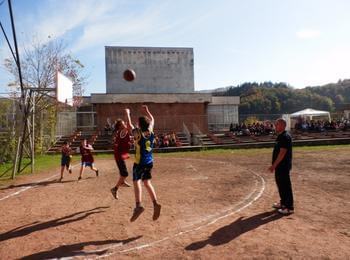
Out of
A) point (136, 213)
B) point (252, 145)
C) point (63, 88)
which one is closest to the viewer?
point (136, 213)

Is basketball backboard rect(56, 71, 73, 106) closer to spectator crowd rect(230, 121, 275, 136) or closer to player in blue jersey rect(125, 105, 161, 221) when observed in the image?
player in blue jersey rect(125, 105, 161, 221)

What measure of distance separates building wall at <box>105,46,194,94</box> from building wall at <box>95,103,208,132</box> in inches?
281

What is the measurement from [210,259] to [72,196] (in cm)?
556

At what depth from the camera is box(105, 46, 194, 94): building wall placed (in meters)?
39.8

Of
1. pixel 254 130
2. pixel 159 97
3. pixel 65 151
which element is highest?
pixel 159 97

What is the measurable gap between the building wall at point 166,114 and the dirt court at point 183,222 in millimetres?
21267

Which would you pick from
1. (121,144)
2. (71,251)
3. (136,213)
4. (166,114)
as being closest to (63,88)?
(121,144)

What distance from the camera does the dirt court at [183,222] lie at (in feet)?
16.7

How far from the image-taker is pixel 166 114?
34031mm

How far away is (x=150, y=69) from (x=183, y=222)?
35616mm

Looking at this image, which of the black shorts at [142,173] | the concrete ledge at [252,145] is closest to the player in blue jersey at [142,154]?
the black shorts at [142,173]

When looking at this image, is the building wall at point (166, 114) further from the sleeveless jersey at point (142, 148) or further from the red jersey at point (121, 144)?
the sleeveless jersey at point (142, 148)

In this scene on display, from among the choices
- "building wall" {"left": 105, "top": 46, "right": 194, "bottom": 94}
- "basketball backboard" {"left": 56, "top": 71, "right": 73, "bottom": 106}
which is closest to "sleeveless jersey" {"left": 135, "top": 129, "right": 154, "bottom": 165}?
"basketball backboard" {"left": 56, "top": 71, "right": 73, "bottom": 106}

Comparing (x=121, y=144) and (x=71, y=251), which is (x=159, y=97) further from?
(x=71, y=251)
